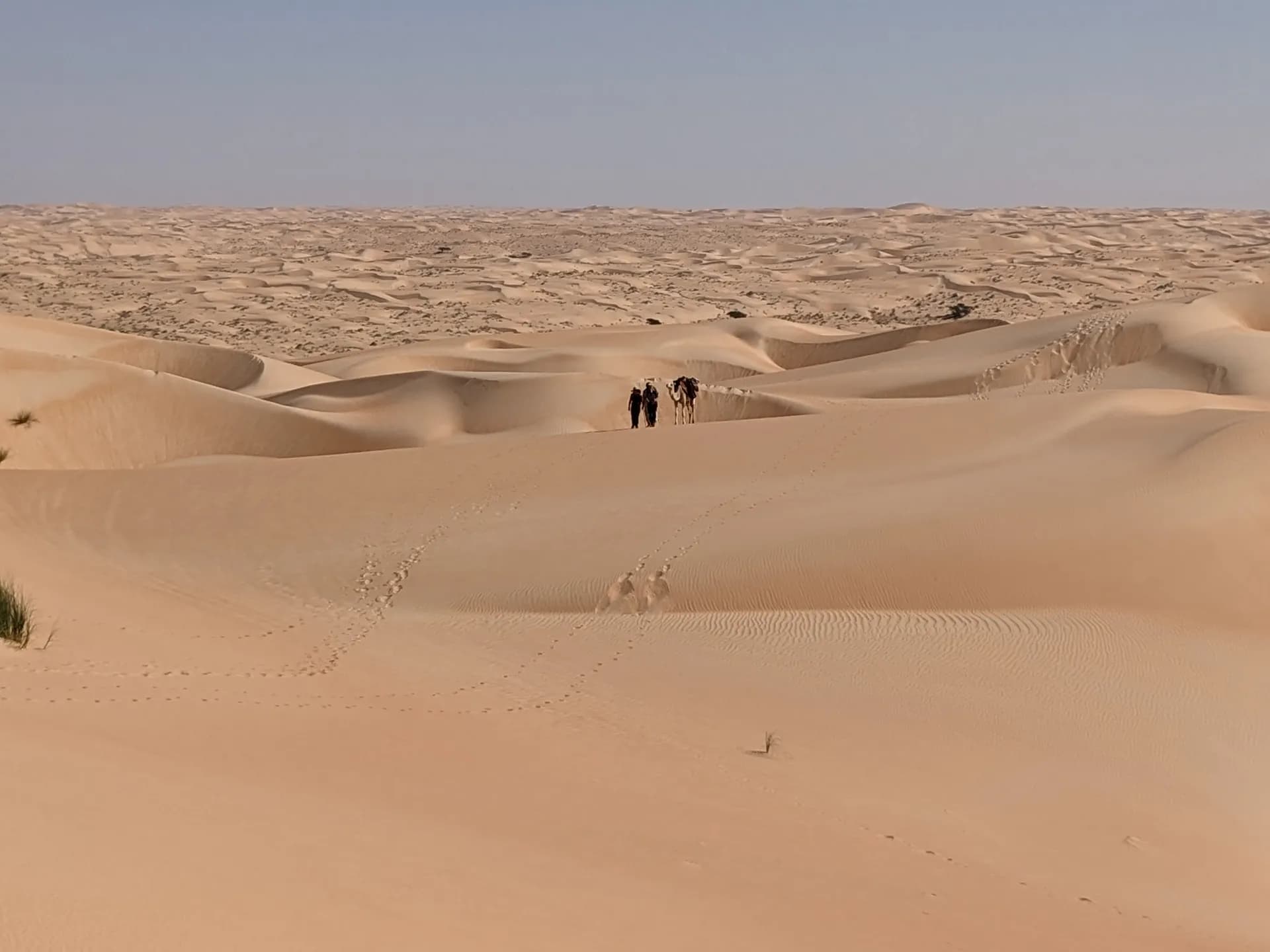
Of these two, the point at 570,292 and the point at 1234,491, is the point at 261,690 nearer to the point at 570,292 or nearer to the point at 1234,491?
the point at 1234,491

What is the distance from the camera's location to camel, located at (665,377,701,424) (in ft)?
68.7

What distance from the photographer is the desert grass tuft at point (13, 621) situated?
7980 millimetres

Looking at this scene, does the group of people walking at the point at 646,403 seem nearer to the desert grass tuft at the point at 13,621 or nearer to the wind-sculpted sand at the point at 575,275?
the desert grass tuft at the point at 13,621

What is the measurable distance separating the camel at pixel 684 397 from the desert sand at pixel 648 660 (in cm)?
92

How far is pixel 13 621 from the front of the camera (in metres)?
8.12

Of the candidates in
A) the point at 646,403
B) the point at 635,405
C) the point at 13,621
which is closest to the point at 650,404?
the point at 646,403

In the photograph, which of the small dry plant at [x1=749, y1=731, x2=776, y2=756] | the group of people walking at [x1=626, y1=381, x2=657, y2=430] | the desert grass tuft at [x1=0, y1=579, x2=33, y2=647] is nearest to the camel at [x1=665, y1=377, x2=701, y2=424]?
the group of people walking at [x1=626, y1=381, x2=657, y2=430]

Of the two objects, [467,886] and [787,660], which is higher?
[467,886]

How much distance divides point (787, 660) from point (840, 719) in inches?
50.3

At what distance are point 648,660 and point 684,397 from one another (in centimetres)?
1199

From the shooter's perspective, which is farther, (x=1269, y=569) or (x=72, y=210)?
(x=72, y=210)

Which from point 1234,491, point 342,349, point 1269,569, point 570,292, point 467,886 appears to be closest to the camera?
point 467,886

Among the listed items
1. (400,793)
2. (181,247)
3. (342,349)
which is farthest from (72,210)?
(400,793)

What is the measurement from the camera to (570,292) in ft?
168
